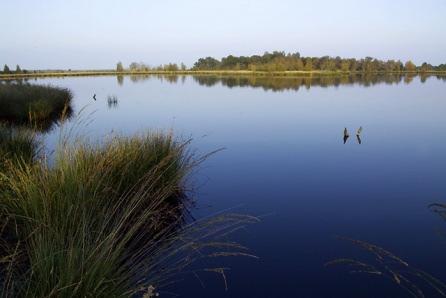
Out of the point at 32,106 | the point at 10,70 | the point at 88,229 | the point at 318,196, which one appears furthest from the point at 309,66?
the point at 88,229

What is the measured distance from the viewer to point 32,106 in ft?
70.6

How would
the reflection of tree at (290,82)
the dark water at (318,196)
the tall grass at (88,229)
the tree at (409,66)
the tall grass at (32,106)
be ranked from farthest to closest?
the tree at (409,66)
the reflection of tree at (290,82)
the tall grass at (32,106)
the dark water at (318,196)
the tall grass at (88,229)

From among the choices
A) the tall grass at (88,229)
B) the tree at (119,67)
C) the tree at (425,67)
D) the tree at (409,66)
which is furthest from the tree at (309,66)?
the tall grass at (88,229)

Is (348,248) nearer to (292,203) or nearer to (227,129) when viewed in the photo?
(292,203)

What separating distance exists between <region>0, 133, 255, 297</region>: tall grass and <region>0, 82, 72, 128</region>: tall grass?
13243 mm

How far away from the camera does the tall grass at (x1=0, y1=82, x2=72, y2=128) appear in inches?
793

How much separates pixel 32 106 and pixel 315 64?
131m

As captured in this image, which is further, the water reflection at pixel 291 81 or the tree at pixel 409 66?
the tree at pixel 409 66

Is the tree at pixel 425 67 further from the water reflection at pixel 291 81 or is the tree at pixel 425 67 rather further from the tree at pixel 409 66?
the water reflection at pixel 291 81

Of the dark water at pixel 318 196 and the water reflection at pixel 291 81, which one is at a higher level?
the water reflection at pixel 291 81

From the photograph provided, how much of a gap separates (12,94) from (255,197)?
18.1 meters

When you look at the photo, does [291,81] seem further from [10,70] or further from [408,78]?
[10,70]

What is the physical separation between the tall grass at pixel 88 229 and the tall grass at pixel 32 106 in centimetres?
1324

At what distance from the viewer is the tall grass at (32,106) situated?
20141 millimetres
